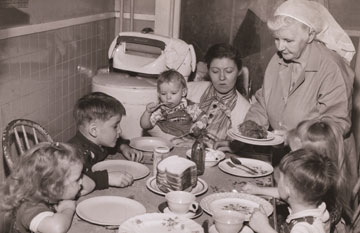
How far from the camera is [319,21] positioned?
9.66 feet

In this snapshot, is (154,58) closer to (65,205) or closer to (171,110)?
(171,110)

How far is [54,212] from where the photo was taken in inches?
79.8

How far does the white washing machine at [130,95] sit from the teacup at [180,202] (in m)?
1.58

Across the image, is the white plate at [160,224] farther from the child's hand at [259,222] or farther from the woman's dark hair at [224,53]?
the woman's dark hair at [224,53]

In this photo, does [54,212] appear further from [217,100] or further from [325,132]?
[217,100]

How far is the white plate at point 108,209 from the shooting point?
198 cm

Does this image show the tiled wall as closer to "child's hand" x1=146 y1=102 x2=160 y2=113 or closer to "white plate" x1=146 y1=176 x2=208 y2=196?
"child's hand" x1=146 y1=102 x2=160 y2=113

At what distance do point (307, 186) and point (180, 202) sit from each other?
1.76 ft

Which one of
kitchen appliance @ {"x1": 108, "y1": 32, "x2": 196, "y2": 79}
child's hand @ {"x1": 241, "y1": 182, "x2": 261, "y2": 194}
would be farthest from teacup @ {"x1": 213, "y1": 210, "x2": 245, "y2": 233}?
kitchen appliance @ {"x1": 108, "y1": 32, "x2": 196, "y2": 79}

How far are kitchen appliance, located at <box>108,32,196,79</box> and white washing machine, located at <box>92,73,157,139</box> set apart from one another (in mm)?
219

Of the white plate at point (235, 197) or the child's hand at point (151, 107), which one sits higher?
the child's hand at point (151, 107)

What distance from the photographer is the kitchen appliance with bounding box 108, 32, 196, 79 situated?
381 centimetres

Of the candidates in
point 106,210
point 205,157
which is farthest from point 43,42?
point 106,210

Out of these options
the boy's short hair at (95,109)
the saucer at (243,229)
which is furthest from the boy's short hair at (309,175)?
the boy's short hair at (95,109)
